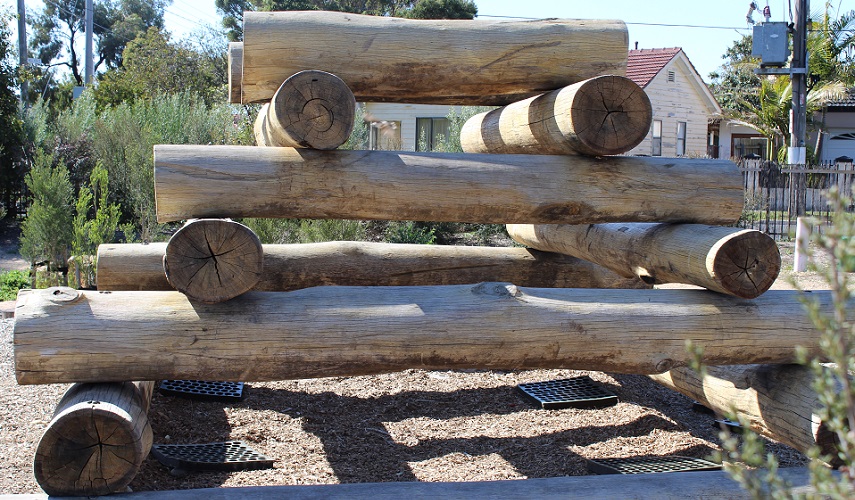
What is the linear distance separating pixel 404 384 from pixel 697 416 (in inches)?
78.5

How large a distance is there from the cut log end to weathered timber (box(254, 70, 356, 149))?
3.44 feet

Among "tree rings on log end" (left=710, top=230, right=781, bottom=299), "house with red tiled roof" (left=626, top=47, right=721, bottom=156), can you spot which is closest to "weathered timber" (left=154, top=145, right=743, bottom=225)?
"tree rings on log end" (left=710, top=230, right=781, bottom=299)

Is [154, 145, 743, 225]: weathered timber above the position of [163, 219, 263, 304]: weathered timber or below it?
above

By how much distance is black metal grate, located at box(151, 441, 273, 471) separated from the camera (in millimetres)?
3885

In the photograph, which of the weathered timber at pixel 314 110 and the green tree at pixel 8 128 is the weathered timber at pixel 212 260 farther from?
the green tree at pixel 8 128

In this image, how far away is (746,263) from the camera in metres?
3.34

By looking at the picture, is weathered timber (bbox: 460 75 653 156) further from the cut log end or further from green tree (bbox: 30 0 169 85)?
green tree (bbox: 30 0 169 85)

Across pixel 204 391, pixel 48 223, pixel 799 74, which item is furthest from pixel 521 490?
pixel 799 74

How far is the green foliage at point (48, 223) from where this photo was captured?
8.44 m

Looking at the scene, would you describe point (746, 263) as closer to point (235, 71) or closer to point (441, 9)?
point (235, 71)

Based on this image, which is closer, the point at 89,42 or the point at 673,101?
the point at 673,101

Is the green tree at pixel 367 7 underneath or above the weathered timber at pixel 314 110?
above

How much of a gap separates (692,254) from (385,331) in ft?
4.62

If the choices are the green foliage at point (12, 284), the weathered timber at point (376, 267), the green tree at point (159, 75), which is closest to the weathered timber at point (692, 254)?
the weathered timber at point (376, 267)
